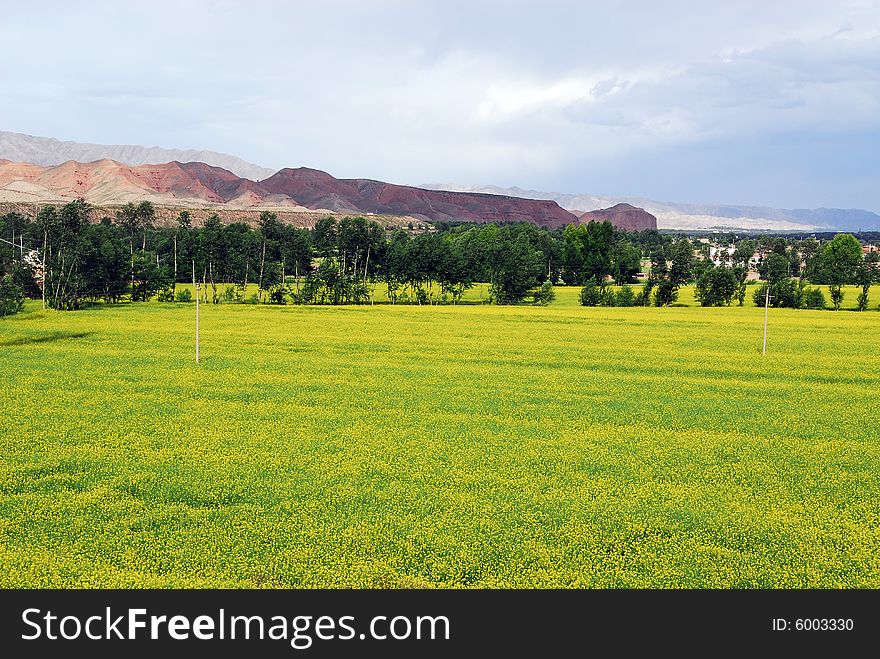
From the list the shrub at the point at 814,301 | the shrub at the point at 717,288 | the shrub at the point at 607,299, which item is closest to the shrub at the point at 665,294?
the shrub at the point at 717,288

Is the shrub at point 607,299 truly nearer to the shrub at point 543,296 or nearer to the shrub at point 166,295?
the shrub at point 543,296

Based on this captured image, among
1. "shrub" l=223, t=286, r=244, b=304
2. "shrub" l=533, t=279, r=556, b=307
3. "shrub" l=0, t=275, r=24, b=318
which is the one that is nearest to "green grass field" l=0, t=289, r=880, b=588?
"shrub" l=0, t=275, r=24, b=318

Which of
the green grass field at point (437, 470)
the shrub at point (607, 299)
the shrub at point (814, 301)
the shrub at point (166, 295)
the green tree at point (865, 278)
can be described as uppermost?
the green tree at point (865, 278)

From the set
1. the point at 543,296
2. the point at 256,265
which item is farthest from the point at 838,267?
the point at 256,265

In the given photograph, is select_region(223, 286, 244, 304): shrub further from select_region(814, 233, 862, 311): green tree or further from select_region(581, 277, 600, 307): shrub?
select_region(814, 233, 862, 311): green tree

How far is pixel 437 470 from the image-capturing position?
17422mm

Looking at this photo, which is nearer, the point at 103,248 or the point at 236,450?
the point at 236,450

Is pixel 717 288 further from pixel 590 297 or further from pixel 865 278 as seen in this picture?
pixel 865 278

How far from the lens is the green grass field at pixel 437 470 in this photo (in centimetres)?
1224

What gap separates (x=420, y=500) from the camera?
600 inches
